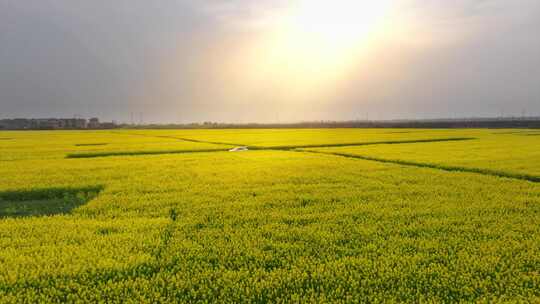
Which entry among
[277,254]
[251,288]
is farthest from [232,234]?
[251,288]

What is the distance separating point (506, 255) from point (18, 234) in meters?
9.88

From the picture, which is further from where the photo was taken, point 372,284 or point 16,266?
point 16,266

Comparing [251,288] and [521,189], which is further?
[521,189]

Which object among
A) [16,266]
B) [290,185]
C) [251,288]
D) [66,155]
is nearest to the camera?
[251,288]

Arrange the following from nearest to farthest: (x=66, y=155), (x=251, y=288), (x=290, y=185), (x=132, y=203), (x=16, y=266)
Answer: (x=251, y=288)
(x=16, y=266)
(x=132, y=203)
(x=290, y=185)
(x=66, y=155)

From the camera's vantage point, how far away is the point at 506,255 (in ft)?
20.2

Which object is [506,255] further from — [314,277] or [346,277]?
[314,277]

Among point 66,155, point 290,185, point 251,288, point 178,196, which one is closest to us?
point 251,288

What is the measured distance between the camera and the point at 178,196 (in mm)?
11641

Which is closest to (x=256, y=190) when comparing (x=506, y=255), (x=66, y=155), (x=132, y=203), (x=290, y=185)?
(x=290, y=185)

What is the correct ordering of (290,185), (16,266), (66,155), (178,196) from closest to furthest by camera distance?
(16,266) → (178,196) → (290,185) → (66,155)

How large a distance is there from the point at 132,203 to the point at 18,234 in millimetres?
3265

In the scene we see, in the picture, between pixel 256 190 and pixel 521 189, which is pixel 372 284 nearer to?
pixel 256 190

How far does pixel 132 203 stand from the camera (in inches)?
421
